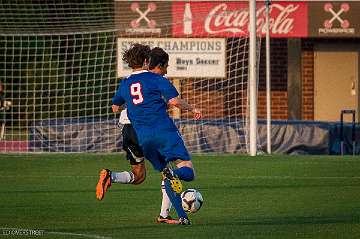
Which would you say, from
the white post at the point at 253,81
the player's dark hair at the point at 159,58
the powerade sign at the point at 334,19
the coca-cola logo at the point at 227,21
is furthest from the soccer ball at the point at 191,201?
the powerade sign at the point at 334,19

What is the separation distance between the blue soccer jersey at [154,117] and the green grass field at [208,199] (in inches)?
26.7

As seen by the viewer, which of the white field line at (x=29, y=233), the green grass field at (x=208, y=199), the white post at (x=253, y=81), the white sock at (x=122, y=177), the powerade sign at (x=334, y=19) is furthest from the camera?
the powerade sign at (x=334, y=19)

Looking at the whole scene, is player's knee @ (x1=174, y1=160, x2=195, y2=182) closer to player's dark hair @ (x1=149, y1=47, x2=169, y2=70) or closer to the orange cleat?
the orange cleat

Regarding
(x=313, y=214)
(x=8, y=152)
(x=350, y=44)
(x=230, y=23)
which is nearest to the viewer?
(x=313, y=214)

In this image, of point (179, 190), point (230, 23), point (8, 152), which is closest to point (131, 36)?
point (230, 23)

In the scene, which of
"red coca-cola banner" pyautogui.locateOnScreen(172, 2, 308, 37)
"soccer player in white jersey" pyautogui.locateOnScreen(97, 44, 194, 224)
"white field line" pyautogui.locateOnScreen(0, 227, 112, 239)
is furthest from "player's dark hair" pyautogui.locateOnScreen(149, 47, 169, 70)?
"red coca-cola banner" pyautogui.locateOnScreen(172, 2, 308, 37)

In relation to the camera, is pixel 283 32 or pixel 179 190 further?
pixel 283 32

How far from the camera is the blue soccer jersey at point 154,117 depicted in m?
11.6

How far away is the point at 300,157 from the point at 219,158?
148 cm

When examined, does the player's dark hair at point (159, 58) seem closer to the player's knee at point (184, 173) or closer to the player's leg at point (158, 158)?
the player's leg at point (158, 158)

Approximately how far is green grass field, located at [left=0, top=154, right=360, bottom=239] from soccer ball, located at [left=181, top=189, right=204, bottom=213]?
175 mm

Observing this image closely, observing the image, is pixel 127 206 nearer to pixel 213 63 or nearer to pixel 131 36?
pixel 213 63

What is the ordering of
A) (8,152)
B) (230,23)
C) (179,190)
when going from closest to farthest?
(179,190), (8,152), (230,23)

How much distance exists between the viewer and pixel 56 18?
28172 millimetres
